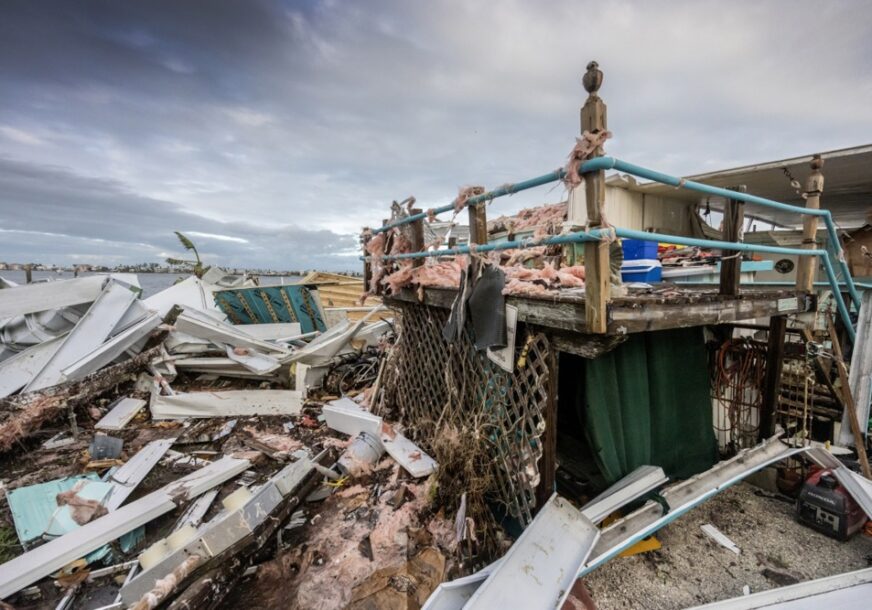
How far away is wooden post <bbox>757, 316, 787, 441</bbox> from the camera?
13.4ft

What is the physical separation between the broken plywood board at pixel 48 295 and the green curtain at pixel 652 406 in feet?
29.2

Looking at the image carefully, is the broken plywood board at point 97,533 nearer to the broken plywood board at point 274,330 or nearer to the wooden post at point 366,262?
the wooden post at point 366,262

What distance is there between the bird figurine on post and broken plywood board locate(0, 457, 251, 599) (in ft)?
16.3

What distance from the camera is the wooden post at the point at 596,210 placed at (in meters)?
2.12

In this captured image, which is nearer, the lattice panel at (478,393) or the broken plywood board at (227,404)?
the lattice panel at (478,393)

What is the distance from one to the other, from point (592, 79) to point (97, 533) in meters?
5.15

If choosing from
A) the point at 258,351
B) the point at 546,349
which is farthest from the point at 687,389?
the point at 258,351

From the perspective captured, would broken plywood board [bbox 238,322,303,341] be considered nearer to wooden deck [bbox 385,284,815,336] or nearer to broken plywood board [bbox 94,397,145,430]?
broken plywood board [bbox 94,397,145,430]

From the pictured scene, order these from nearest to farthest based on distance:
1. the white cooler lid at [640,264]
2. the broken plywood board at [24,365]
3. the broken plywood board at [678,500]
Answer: the broken plywood board at [678,500]
the white cooler lid at [640,264]
the broken plywood board at [24,365]

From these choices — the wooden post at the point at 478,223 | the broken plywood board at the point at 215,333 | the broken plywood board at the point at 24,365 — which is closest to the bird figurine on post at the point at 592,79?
the wooden post at the point at 478,223

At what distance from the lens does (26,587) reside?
2.87 metres

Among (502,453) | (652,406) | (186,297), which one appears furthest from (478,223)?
(186,297)

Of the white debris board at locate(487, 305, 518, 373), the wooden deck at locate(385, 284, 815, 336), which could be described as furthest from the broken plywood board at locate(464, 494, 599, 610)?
the wooden deck at locate(385, 284, 815, 336)

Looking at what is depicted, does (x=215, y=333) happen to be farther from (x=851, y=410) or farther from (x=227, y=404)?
(x=851, y=410)
